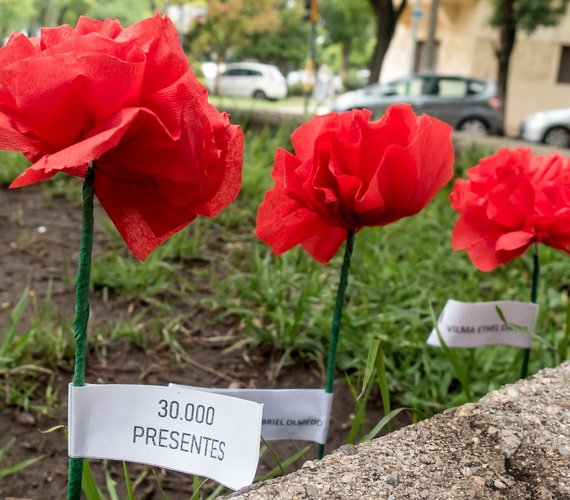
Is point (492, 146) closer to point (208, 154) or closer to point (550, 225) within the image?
point (550, 225)

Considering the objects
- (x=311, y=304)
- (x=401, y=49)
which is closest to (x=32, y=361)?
(x=311, y=304)

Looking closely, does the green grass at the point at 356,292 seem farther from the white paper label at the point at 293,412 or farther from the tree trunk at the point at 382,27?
the tree trunk at the point at 382,27

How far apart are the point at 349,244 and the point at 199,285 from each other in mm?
1691

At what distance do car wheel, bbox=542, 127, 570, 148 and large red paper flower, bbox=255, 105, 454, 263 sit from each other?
15.5 meters

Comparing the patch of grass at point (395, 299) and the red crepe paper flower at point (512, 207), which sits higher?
the red crepe paper flower at point (512, 207)

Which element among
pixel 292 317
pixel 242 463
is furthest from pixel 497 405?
pixel 292 317

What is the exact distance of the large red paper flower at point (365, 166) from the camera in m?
0.98

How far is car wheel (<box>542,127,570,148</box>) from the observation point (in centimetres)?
1559

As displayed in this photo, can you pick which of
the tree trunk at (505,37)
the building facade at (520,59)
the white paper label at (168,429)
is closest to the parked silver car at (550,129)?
the tree trunk at (505,37)

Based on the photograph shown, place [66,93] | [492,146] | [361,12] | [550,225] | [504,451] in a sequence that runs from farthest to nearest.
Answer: [361,12] < [492,146] < [550,225] < [504,451] < [66,93]

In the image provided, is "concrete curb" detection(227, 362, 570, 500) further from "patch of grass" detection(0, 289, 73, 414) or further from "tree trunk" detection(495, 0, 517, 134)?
"tree trunk" detection(495, 0, 517, 134)

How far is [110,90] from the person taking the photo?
74 centimetres

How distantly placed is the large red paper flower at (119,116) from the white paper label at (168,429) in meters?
0.19

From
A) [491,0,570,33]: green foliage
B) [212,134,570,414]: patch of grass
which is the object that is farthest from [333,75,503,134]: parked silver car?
[212,134,570,414]: patch of grass
